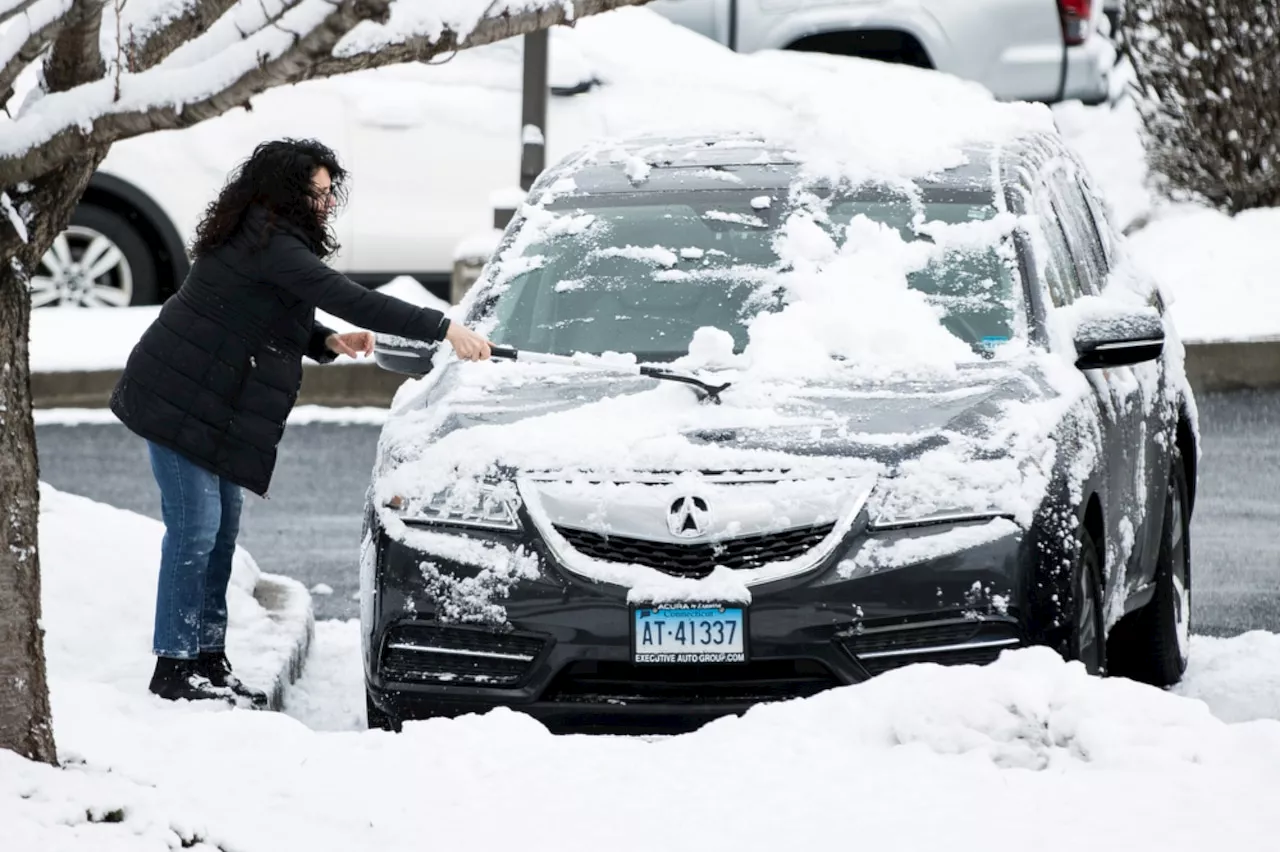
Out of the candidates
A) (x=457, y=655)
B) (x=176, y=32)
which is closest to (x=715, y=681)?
(x=457, y=655)

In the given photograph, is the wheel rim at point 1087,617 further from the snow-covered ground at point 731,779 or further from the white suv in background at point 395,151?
the white suv in background at point 395,151

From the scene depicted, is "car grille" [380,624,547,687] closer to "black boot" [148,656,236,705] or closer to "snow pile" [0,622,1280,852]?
"snow pile" [0,622,1280,852]

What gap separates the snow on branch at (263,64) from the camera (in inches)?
152

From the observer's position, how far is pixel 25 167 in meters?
4.11

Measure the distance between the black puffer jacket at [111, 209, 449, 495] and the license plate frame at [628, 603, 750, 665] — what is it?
1458 millimetres

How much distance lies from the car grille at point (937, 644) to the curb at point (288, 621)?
208 cm

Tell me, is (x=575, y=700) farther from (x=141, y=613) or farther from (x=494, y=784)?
(x=141, y=613)

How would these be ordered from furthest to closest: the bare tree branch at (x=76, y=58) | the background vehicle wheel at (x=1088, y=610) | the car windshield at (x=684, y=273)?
the car windshield at (x=684, y=273) → the background vehicle wheel at (x=1088, y=610) → the bare tree branch at (x=76, y=58)

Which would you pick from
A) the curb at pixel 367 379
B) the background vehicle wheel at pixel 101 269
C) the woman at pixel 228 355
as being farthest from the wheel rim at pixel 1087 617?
the background vehicle wheel at pixel 101 269

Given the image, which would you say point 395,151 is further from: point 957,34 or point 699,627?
point 699,627

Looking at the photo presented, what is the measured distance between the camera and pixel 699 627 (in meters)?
5.26

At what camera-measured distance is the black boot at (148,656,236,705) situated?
20.9ft

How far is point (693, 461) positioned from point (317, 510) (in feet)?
17.2

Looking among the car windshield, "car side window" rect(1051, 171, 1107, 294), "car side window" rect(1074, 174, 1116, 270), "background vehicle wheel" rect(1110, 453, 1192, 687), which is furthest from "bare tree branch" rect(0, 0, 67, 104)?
"car side window" rect(1074, 174, 1116, 270)
